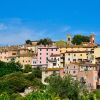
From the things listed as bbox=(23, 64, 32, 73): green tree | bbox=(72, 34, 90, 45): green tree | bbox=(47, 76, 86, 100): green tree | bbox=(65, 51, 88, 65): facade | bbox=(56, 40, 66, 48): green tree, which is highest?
bbox=(72, 34, 90, 45): green tree

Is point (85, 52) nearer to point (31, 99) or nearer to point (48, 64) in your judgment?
point (48, 64)

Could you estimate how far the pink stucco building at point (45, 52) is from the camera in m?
95.6

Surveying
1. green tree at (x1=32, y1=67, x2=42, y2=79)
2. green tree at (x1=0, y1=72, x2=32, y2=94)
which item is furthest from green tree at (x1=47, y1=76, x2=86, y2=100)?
green tree at (x1=32, y1=67, x2=42, y2=79)

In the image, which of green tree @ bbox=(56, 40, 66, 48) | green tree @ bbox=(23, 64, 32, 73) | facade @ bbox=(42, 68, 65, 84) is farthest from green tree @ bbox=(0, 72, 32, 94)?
green tree @ bbox=(56, 40, 66, 48)

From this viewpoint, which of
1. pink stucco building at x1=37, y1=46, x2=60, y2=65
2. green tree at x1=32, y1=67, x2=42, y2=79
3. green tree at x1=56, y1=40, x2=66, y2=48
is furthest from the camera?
green tree at x1=56, y1=40, x2=66, y2=48

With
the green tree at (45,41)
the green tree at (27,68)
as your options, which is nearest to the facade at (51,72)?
the green tree at (27,68)

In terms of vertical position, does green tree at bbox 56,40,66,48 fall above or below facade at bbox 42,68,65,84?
above

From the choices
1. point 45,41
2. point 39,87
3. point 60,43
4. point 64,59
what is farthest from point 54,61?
point 45,41

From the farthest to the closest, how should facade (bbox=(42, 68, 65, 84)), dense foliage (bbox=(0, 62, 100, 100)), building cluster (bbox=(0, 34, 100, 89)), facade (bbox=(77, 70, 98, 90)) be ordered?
facade (bbox=(42, 68, 65, 84)) → building cluster (bbox=(0, 34, 100, 89)) → facade (bbox=(77, 70, 98, 90)) → dense foliage (bbox=(0, 62, 100, 100))

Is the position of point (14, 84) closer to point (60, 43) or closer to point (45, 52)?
point (45, 52)

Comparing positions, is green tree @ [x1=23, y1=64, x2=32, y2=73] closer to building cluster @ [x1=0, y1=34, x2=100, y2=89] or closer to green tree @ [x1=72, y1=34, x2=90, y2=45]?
building cluster @ [x1=0, y1=34, x2=100, y2=89]

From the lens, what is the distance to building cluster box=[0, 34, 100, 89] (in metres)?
78.8

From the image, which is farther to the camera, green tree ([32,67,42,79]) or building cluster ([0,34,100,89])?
green tree ([32,67,42,79])

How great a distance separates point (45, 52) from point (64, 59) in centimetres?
567
